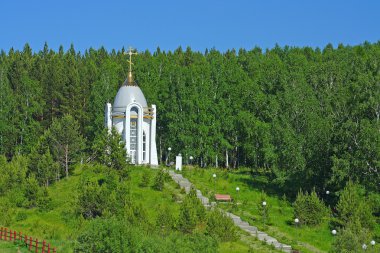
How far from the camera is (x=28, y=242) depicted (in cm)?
2930

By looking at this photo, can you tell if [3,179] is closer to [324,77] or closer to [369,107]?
[369,107]

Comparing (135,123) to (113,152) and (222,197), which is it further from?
(222,197)

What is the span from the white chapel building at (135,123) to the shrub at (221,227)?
17.9m

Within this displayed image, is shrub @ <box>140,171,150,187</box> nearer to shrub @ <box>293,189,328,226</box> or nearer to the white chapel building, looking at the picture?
the white chapel building

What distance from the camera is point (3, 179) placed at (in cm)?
3978

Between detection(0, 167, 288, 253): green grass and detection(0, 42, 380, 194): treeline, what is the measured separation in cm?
839

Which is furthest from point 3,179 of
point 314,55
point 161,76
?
point 314,55

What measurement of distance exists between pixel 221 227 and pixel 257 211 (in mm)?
7126

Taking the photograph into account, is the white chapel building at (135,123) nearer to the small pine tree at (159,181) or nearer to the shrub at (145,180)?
the shrub at (145,180)

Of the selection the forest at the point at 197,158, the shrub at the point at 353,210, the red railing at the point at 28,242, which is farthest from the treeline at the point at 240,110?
the red railing at the point at 28,242

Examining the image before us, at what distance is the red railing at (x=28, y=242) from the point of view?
27336mm

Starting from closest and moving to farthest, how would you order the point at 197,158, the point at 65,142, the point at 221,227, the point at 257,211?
the point at 221,227 → the point at 257,211 → the point at 65,142 → the point at 197,158

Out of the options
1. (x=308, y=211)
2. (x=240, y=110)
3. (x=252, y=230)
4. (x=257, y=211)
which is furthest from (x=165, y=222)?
(x=240, y=110)

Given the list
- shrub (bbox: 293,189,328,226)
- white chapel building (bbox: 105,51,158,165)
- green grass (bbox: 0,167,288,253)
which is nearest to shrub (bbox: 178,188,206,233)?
green grass (bbox: 0,167,288,253)
